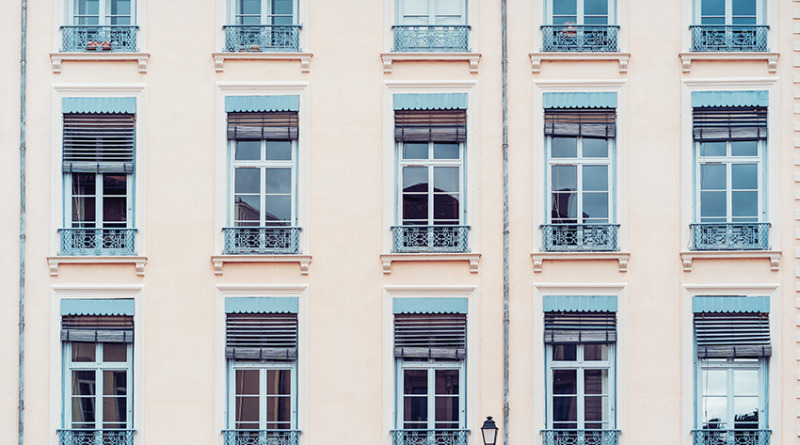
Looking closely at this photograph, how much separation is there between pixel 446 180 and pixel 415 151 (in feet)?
2.14

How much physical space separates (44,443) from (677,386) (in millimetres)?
9287

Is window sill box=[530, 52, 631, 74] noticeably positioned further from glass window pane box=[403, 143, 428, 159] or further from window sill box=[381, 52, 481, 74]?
glass window pane box=[403, 143, 428, 159]

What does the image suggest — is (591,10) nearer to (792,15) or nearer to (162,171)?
(792,15)

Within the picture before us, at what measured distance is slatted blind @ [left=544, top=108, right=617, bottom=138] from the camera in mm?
13984

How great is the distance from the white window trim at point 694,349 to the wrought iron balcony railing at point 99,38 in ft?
30.0

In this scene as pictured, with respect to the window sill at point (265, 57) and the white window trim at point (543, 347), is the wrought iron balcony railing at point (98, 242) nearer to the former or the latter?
the window sill at point (265, 57)

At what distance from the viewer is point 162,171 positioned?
13922 millimetres

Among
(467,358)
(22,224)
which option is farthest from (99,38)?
(467,358)

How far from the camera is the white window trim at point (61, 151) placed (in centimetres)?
1388

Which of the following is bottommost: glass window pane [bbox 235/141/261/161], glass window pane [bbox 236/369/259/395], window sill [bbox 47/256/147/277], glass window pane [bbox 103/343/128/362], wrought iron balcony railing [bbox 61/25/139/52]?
glass window pane [bbox 236/369/259/395]

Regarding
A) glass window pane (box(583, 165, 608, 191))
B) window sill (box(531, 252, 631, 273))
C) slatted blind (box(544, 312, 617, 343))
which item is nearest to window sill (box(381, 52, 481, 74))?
glass window pane (box(583, 165, 608, 191))

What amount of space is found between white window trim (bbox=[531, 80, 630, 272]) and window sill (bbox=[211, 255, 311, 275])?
11.1ft

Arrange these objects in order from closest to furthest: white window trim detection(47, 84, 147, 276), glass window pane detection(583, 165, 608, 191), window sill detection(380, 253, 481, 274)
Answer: window sill detection(380, 253, 481, 274), white window trim detection(47, 84, 147, 276), glass window pane detection(583, 165, 608, 191)

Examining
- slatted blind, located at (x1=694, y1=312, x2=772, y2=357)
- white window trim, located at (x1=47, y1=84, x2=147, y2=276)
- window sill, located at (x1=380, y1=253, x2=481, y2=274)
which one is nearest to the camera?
slatted blind, located at (x1=694, y1=312, x2=772, y2=357)
